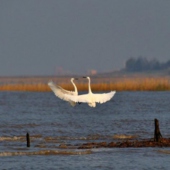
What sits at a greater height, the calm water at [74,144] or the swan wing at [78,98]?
the swan wing at [78,98]

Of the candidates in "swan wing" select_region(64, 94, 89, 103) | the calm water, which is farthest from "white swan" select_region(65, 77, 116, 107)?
the calm water

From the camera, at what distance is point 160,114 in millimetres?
46625

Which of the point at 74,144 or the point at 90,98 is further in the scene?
the point at 74,144

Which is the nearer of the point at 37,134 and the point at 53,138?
the point at 53,138

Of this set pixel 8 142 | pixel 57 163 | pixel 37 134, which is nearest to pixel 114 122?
pixel 37 134

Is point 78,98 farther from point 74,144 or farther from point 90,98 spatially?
point 74,144

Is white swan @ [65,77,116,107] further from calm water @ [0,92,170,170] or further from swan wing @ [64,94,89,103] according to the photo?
calm water @ [0,92,170,170]

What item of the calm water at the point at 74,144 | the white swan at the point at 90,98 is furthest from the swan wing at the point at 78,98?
the calm water at the point at 74,144

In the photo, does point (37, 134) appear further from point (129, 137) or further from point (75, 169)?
point (75, 169)

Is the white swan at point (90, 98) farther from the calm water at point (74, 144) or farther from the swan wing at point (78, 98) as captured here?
the calm water at point (74, 144)

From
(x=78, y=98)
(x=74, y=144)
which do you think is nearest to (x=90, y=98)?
(x=78, y=98)

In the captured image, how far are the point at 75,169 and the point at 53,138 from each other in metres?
8.89

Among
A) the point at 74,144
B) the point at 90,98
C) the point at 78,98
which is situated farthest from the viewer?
the point at 74,144

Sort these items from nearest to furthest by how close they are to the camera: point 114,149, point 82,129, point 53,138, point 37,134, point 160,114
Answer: point 114,149, point 53,138, point 37,134, point 82,129, point 160,114
